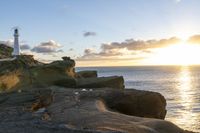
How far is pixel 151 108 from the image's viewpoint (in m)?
26.2

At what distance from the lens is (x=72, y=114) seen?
2083 centimetres

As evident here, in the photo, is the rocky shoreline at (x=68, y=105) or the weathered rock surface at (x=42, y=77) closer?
the rocky shoreline at (x=68, y=105)

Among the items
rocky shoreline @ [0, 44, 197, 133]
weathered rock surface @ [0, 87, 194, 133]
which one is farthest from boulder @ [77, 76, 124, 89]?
weathered rock surface @ [0, 87, 194, 133]

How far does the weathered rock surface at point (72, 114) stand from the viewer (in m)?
17.8

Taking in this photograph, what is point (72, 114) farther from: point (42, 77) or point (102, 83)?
point (42, 77)

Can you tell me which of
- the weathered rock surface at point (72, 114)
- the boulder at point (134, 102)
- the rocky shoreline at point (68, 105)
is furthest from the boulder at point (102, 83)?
the boulder at point (134, 102)

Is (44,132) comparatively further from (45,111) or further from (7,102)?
(7,102)

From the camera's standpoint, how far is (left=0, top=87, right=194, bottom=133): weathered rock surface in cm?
1784

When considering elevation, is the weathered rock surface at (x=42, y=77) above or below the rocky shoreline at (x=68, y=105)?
above

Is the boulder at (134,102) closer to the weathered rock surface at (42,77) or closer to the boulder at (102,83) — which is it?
the boulder at (102,83)

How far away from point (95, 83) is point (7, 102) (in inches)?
446

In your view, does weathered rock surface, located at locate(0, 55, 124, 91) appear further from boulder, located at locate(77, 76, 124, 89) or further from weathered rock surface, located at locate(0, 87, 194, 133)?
weathered rock surface, located at locate(0, 87, 194, 133)

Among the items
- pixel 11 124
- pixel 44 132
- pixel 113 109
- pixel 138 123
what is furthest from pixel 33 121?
pixel 113 109

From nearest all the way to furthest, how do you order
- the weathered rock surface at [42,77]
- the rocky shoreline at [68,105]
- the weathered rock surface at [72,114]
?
the weathered rock surface at [72,114]
the rocky shoreline at [68,105]
the weathered rock surface at [42,77]
